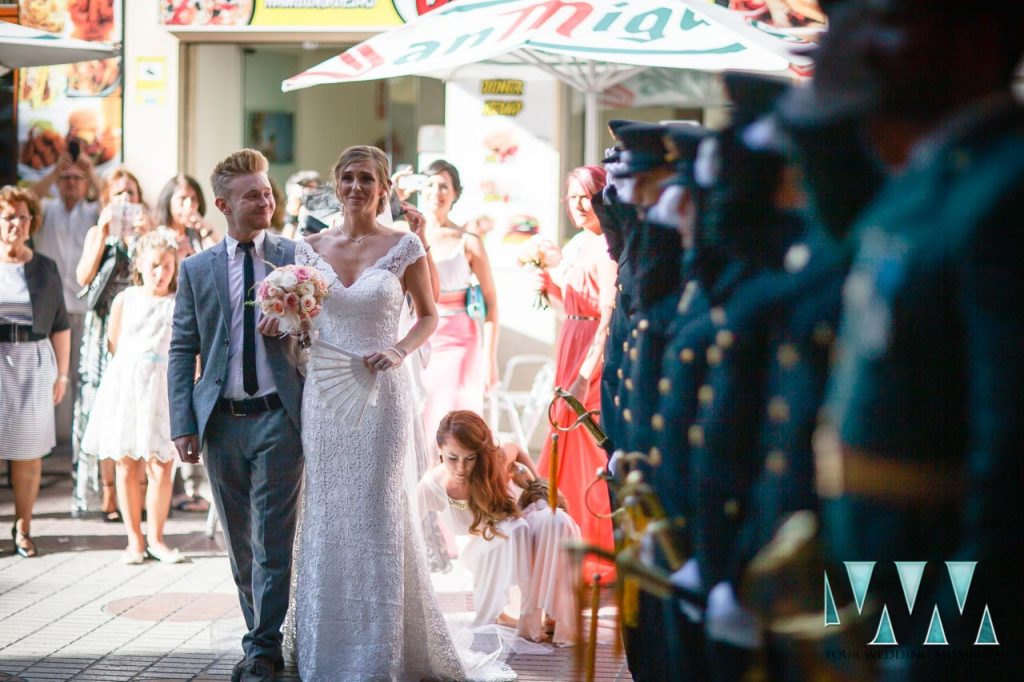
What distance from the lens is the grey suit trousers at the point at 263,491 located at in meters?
5.48

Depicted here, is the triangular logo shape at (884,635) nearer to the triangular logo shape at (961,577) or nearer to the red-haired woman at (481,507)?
the triangular logo shape at (961,577)

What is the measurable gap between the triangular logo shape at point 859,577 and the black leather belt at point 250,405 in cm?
369

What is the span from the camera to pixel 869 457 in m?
1.94

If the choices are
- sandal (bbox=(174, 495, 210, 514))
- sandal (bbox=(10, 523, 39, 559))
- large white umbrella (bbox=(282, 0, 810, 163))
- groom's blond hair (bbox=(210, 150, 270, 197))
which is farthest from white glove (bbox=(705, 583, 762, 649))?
sandal (bbox=(174, 495, 210, 514))

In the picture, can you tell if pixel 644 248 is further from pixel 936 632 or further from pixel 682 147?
pixel 936 632

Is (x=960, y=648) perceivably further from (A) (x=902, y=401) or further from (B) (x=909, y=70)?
(B) (x=909, y=70)

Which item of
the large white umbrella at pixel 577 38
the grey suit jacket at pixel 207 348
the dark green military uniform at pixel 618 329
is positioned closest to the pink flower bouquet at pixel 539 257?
the large white umbrella at pixel 577 38

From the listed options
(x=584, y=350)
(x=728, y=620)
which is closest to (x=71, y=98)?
(x=584, y=350)

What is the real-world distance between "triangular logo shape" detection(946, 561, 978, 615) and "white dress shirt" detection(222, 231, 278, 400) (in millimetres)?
3833

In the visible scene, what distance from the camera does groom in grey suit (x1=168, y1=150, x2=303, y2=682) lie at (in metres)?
5.48

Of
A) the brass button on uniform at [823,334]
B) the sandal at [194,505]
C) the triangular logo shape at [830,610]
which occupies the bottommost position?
the sandal at [194,505]

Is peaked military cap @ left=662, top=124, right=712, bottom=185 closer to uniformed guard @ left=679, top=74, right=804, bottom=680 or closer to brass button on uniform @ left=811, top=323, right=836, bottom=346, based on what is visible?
uniformed guard @ left=679, top=74, right=804, bottom=680

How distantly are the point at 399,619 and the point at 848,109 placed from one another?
392cm

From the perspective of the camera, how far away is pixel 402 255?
18.3 ft
